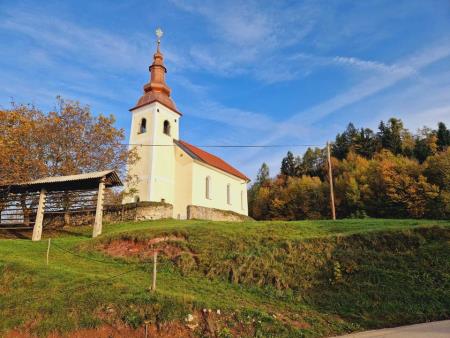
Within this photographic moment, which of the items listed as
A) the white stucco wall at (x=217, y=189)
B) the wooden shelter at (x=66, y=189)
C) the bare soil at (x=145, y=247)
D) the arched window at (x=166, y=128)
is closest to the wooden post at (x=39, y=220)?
the wooden shelter at (x=66, y=189)

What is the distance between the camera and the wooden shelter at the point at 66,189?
68.2ft

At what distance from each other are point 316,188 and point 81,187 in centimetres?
3615

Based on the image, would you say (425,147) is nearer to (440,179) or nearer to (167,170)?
(440,179)

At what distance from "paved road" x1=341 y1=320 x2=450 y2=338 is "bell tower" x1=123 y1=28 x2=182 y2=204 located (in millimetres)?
23047

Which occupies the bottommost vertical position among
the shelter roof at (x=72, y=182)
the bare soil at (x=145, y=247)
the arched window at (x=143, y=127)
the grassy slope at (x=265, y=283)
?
the grassy slope at (x=265, y=283)

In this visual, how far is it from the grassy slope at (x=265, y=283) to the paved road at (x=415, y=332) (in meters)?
0.51

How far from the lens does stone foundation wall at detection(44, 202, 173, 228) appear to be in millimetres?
26984

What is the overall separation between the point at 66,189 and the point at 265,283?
14.7 m

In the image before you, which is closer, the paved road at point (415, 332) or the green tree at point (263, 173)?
the paved road at point (415, 332)

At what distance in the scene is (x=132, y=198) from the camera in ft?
102

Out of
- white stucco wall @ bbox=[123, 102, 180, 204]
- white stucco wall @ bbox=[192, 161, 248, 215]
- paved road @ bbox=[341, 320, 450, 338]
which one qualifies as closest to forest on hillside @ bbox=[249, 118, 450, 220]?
white stucco wall @ bbox=[192, 161, 248, 215]

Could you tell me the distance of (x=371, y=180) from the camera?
44.8m

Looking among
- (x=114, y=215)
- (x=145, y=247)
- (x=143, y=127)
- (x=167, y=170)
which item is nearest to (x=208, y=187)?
(x=167, y=170)

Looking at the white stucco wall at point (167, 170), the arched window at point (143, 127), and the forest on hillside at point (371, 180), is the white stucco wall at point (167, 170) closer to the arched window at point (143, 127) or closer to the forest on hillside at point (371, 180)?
the arched window at point (143, 127)
